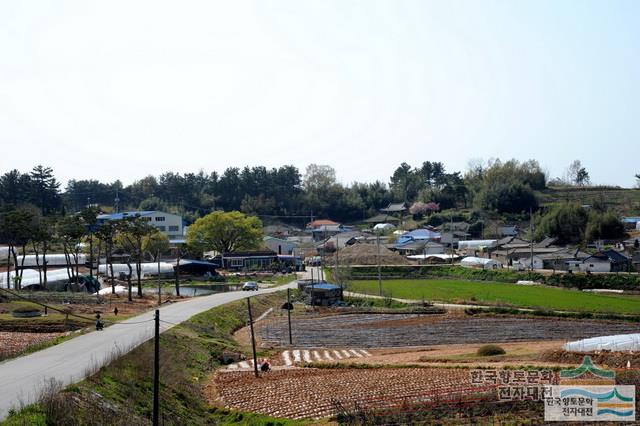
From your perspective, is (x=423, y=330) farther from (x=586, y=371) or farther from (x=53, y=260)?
(x=53, y=260)

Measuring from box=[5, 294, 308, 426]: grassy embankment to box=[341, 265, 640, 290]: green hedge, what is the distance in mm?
32028

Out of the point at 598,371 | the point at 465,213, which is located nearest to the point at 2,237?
the point at 465,213

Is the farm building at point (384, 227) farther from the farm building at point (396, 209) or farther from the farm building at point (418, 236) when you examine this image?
the farm building at point (418, 236)

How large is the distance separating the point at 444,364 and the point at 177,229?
231 ft

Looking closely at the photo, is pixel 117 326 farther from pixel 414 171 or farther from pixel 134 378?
pixel 414 171

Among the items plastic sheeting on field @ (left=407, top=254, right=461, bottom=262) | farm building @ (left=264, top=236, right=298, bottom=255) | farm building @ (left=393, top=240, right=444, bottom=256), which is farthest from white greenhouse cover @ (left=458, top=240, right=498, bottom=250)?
farm building @ (left=264, top=236, right=298, bottom=255)

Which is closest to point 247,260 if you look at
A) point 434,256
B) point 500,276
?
point 434,256

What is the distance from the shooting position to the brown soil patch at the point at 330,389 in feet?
66.0

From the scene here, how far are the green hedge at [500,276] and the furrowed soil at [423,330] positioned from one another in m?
16.2

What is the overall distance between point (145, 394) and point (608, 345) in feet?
57.2

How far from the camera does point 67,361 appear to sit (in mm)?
22453

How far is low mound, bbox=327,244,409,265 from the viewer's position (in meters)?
76.4

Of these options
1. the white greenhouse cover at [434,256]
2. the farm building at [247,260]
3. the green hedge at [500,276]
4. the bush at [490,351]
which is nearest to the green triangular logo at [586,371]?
the bush at [490,351]

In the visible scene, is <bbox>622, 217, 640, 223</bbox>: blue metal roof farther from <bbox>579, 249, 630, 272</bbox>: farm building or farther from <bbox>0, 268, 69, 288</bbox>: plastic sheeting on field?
<bbox>0, 268, 69, 288</bbox>: plastic sheeting on field
